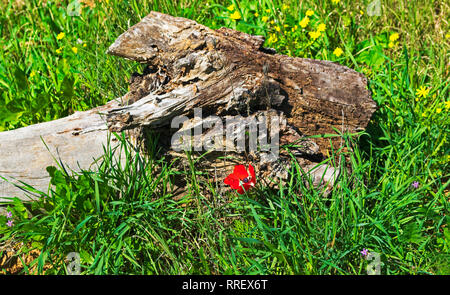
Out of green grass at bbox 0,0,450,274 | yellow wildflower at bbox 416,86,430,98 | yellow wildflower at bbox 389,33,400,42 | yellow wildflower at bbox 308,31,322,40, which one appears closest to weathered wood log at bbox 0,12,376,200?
green grass at bbox 0,0,450,274

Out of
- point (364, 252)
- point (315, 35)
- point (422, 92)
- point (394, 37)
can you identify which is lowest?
point (364, 252)

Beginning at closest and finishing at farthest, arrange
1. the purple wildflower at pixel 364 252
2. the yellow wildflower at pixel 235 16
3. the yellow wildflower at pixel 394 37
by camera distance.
Result: the purple wildflower at pixel 364 252
the yellow wildflower at pixel 394 37
the yellow wildflower at pixel 235 16

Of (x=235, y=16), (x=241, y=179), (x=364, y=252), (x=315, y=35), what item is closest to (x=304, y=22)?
(x=315, y=35)

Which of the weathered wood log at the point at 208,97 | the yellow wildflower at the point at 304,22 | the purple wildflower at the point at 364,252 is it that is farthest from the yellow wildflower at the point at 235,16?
the purple wildflower at the point at 364,252

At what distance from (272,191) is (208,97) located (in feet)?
2.18

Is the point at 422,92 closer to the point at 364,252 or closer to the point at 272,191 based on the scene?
the point at 272,191

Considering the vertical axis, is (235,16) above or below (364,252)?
above

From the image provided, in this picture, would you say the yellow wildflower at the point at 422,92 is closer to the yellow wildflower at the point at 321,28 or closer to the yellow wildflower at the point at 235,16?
the yellow wildflower at the point at 321,28

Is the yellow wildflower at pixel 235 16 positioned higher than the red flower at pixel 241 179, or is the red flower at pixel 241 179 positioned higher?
the yellow wildflower at pixel 235 16

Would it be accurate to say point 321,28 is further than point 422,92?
Yes

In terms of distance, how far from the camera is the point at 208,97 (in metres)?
2.62

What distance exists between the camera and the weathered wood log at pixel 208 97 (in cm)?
263

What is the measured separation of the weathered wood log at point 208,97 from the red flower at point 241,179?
19 cm

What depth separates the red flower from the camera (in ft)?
8.07
